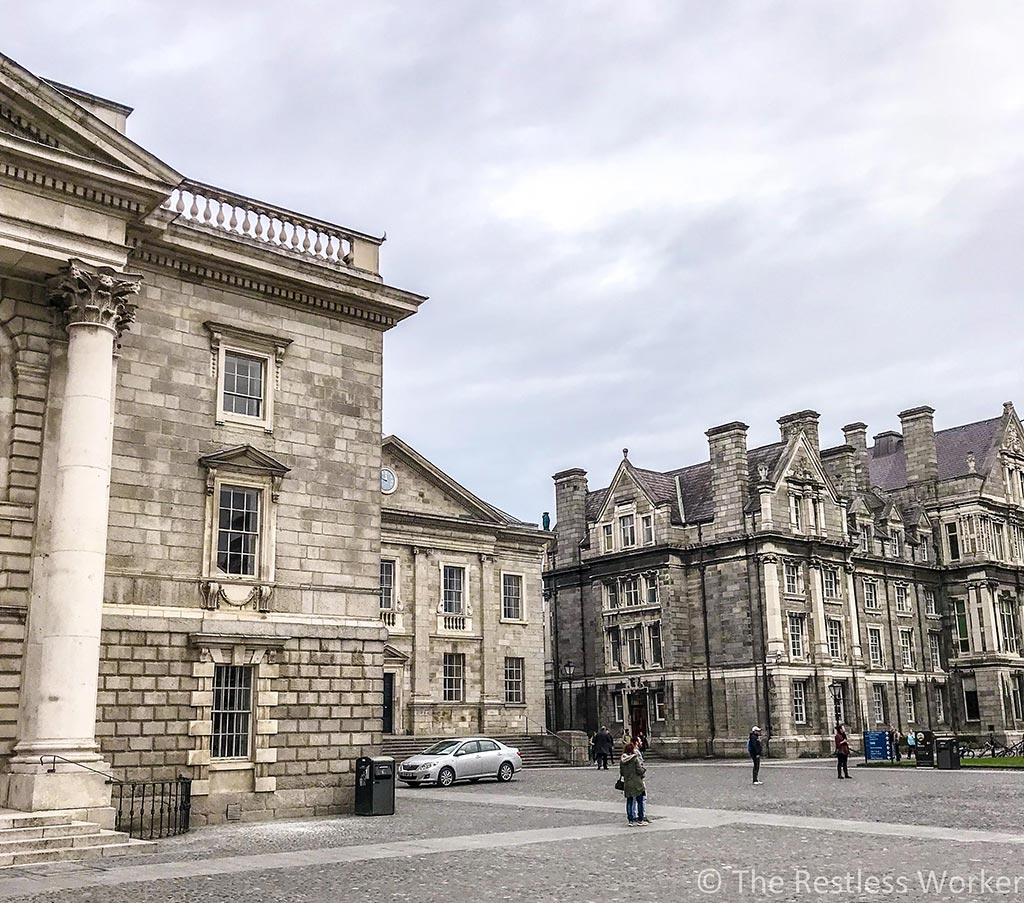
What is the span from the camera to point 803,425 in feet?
193

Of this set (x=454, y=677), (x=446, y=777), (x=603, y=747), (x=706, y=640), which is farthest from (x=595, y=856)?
(x=706, y=640)

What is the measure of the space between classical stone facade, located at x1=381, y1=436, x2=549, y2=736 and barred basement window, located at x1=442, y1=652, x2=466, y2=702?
0.14 feet

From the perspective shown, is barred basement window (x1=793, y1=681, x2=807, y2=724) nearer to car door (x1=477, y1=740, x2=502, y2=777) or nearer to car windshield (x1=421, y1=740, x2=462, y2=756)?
car door (x1=477, y1=740, x2=502, y2=777)

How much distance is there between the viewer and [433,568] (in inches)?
1807

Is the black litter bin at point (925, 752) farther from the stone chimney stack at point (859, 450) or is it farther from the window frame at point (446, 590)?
the stone chimney stack at point (859, 450)

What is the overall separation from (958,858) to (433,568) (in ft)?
106

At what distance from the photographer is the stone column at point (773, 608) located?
172 ft

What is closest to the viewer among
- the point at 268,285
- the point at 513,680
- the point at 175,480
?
the point at 175,480

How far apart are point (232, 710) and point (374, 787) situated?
3355mm

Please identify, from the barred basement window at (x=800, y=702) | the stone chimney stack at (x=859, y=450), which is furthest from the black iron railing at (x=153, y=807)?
the stone chimney stack at (x=859, y=450)

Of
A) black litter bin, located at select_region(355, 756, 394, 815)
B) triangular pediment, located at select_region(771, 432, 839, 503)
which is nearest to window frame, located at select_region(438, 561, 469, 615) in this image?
triangular pediment, located at select_region(771, 432, 839, 503)

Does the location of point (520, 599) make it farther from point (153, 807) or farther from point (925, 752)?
point (153, 807)

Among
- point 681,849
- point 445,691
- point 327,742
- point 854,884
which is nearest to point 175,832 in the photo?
point 327,742

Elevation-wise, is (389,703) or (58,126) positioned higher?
(58,126)
